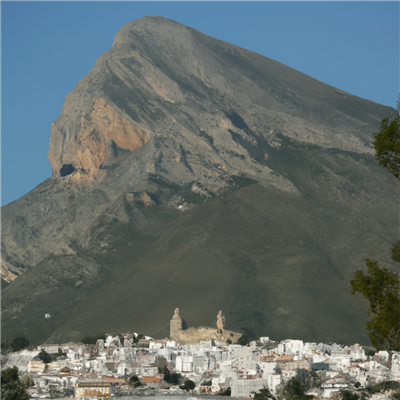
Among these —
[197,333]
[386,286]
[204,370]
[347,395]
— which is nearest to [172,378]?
[204,370]

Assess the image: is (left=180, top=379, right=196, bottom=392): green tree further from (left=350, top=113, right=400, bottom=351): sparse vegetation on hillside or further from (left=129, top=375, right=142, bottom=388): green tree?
(left=350, top=113, right=400, bottom=351): sparse vegetation on hillside

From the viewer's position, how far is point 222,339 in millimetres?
169250

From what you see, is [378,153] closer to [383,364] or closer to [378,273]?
[378,273]

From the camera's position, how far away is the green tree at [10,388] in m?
61.6

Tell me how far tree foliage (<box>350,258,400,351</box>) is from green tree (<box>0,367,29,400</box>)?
144ft

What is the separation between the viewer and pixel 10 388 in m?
63.4

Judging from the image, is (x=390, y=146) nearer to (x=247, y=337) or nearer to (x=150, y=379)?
(x=150, y=379)

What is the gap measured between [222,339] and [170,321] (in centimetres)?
2214

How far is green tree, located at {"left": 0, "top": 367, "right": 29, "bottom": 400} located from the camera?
6162 cm

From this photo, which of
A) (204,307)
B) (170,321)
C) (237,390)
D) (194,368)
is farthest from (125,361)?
(204,307)

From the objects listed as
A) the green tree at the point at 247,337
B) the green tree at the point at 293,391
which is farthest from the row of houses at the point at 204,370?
the green tree at the point at 247,337

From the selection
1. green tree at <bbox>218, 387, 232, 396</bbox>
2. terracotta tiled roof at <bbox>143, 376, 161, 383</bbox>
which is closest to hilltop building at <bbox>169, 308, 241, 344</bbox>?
terracotta tiled roof at <bbox>143, 376, 161, 383</bbox>

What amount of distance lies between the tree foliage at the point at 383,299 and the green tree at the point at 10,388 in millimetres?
43882

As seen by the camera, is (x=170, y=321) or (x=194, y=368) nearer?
(x=194, y=368)
